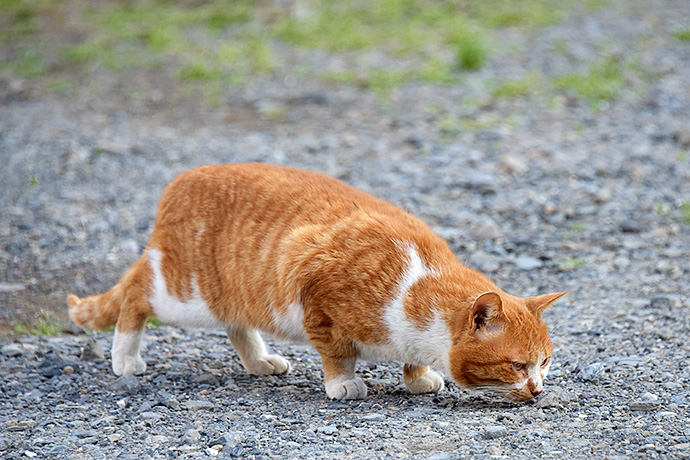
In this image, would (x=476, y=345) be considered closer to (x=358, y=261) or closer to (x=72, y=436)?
(x=358, y=261)

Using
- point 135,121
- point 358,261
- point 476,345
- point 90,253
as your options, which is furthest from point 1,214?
point 476,345

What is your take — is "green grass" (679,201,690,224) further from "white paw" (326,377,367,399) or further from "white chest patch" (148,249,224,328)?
Answer: "white chest patch" (148,249,224,328)

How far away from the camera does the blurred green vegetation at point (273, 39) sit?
10.8 metres

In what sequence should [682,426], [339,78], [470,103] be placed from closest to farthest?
[682,426] → [470,103] → [339,78]

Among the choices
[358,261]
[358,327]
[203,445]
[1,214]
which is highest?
[358,261]

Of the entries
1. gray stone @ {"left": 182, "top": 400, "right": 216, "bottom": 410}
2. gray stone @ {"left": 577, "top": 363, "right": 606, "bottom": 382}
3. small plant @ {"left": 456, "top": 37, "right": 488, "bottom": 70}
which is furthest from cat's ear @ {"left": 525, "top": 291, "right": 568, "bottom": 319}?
small plant @ {"left": 456, "top": 37, "right": 488, "bottom": 70}

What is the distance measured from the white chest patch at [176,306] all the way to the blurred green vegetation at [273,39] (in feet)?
20.2

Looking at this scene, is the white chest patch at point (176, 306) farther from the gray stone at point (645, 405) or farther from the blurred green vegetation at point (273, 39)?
the blurred green vegetation at point (273, 39)

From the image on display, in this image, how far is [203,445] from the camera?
3686 millimetres

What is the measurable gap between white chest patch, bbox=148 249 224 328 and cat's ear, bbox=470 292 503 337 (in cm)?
149

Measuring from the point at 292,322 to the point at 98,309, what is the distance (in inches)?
52.9

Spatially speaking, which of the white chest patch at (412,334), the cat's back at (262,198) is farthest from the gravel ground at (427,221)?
the cat's back at (262,198)

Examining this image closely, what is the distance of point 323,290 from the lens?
413 cm

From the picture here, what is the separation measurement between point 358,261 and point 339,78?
697 cm
